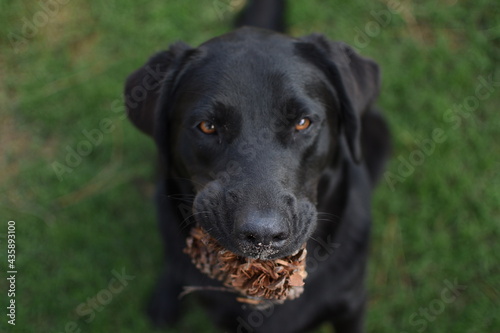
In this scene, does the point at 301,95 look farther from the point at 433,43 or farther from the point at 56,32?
the point at 56,32

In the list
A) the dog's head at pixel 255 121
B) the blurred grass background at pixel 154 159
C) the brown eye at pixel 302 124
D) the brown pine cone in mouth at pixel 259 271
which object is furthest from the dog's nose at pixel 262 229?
the blurred grass background at pixel 154 159

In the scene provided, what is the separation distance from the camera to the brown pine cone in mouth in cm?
209

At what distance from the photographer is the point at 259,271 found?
214cm

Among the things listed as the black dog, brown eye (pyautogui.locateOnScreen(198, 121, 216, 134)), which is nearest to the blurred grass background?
the black dog

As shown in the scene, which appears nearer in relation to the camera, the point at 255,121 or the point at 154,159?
the point at 255,121

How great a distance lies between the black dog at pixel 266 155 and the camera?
6.82ft

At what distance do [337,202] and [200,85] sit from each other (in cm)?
91

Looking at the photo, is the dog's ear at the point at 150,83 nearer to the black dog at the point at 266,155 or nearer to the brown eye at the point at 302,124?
the black dog at the point at 266,155

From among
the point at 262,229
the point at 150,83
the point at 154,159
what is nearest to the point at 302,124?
the point at 262,229

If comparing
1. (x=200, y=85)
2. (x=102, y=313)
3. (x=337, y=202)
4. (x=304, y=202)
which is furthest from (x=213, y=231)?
(x=102, y=313)

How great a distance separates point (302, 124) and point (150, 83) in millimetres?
745

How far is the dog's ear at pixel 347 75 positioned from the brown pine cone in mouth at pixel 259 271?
633 mm

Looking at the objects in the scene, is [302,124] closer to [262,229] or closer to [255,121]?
[255,121]

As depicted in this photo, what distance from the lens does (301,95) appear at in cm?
223
